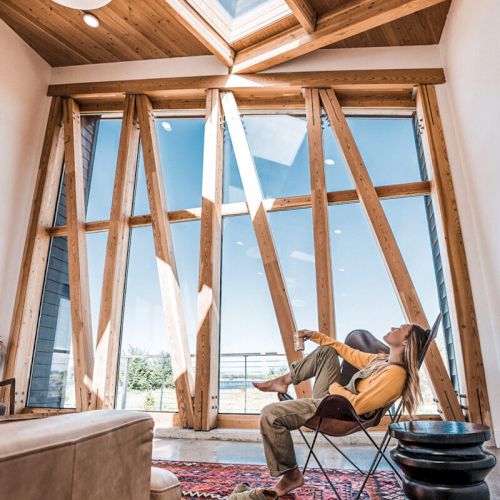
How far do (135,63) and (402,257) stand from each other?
3760mm

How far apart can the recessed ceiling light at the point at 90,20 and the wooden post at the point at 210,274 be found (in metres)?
1.33

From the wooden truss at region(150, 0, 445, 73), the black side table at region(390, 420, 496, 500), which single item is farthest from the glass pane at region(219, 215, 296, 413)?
the black side table at region(390, 420, 496, 500)

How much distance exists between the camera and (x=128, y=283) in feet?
14.8

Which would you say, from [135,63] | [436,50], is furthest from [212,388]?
[436,50]

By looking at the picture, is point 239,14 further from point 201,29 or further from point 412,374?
point 412,374

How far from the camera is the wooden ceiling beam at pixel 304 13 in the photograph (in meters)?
3.67

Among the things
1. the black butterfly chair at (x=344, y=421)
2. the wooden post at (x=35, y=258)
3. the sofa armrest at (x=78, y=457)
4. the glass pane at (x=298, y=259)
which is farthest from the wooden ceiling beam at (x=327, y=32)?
the sofa armrest at (x=78, y=457)

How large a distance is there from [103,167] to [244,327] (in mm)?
2688

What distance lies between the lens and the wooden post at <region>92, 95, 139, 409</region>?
407 centimetres

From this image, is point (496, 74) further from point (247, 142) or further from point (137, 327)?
point (137, 327)

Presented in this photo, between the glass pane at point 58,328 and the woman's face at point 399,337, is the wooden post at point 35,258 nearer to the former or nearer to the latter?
the glass pane at point 58,328

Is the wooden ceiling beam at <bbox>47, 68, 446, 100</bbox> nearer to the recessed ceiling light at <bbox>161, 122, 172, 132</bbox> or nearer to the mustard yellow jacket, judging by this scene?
the recessed ceiling light at <bbox>161, 122, 172, 132</bbox>

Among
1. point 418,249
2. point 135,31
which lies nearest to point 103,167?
point 135,31

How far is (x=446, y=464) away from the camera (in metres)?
1.20
